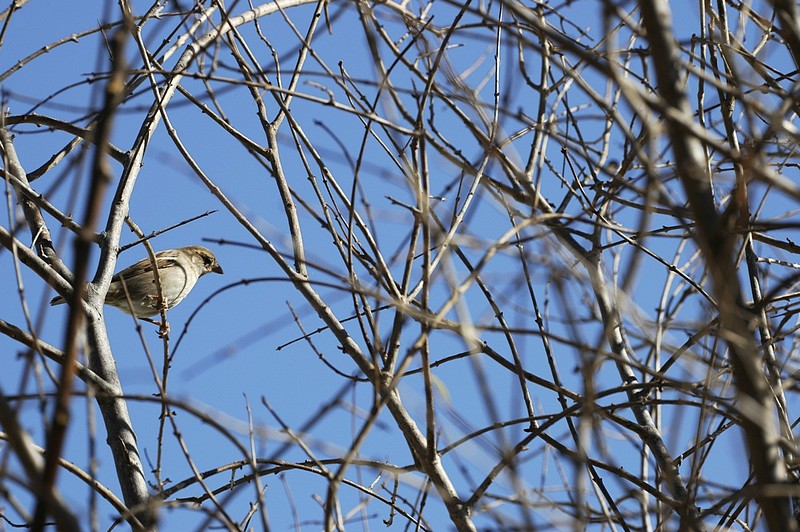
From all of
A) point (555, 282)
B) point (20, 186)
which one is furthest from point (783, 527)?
point (20, 186)

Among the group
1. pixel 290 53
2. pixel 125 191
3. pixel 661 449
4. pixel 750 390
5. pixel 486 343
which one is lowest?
pixel 750 390

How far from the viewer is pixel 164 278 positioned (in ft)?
29.8

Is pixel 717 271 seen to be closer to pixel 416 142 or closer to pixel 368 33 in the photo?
pixel 368 33

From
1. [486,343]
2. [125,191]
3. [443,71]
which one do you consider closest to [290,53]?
[443,71]

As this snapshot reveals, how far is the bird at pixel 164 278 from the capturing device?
845 cm

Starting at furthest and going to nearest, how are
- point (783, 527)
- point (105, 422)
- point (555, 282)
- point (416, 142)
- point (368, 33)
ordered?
point (105, 422) < point (416, 142) < point (368, 33) < point (555, 282) < point (783, 527)

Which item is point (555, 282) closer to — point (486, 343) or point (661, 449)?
point (486, 343)

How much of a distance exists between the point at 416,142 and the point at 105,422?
5.61 feet

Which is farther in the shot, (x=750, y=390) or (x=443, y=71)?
(x=443, y=71)

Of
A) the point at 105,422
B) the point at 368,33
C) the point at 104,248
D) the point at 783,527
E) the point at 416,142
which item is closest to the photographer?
the point at 783,527

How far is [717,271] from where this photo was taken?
1411mm

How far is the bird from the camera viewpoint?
8453 mm

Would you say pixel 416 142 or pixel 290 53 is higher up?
pixel 290 53

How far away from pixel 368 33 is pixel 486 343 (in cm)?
124
